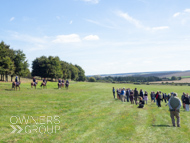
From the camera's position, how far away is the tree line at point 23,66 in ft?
151

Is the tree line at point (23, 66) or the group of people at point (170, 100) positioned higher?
the tree line at point (23, 66)

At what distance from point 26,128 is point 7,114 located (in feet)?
12.6

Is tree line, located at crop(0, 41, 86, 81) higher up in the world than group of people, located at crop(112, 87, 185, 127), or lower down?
higher up

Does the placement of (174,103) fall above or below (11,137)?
above

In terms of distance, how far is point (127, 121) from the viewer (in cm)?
1423

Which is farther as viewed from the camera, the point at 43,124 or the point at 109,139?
the point at 43,124

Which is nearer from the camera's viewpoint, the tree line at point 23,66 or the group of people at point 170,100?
the group of people at point 170,100

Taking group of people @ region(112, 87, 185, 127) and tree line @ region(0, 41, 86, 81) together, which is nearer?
group of people @ region(112, 87, 185, 127)

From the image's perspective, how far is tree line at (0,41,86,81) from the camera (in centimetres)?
4591

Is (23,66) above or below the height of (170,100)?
above

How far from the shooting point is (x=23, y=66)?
56750 millimetres

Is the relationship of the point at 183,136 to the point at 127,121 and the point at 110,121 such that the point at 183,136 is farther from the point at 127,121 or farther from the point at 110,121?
the point at 110,121

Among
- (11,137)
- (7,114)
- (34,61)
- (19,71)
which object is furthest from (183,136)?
(34,61)

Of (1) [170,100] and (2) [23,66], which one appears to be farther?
(2) [23,66]
